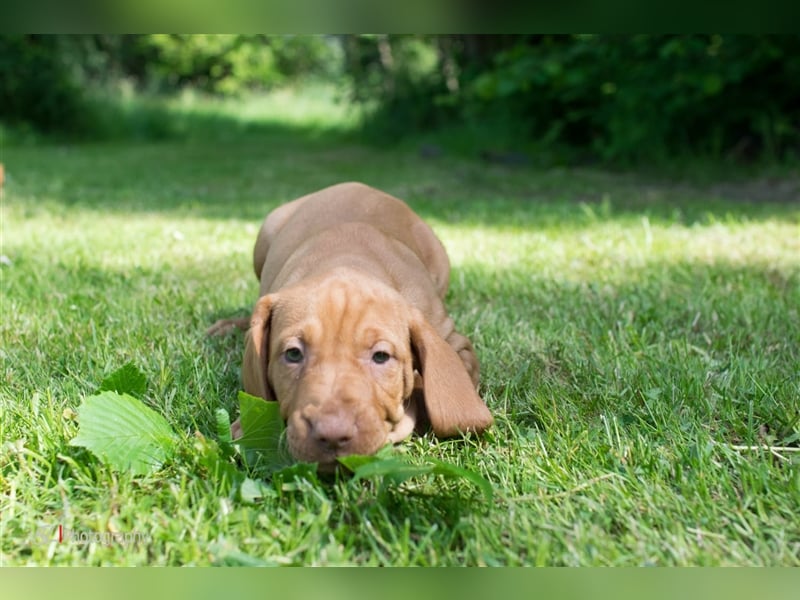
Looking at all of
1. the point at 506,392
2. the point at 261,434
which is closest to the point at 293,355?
the point at 261,434

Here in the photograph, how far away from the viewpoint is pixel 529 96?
39.8 ft

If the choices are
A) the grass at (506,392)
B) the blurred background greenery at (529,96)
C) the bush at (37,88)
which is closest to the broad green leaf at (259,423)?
the grass at (506,392)

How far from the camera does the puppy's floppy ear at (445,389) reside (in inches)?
96.9

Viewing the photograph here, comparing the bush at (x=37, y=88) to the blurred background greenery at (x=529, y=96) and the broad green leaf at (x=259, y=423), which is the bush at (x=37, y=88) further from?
the broad green leaf at (x=259, y=423)

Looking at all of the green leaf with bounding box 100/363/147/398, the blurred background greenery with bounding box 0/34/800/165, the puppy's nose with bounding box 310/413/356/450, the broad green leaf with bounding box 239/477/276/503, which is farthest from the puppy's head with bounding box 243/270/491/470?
the blurred background greenery with bounding box 0/34/800/165

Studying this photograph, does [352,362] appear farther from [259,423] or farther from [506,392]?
[506,392]

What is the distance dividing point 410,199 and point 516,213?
1276mm

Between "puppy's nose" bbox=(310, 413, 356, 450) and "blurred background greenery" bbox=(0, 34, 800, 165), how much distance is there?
710 centimetres

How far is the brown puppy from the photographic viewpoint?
7.30 feet

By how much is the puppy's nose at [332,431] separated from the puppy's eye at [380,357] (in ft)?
1.05

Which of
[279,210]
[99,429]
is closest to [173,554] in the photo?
[99,429]

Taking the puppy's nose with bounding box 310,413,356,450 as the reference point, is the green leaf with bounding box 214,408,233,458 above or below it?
below

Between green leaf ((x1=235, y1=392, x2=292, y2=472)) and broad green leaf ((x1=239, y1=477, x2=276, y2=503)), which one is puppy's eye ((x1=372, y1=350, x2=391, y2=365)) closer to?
green leaf ((x1=235, y1=392, x2=292, y2=472))

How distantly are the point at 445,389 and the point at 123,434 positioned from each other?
933mm
